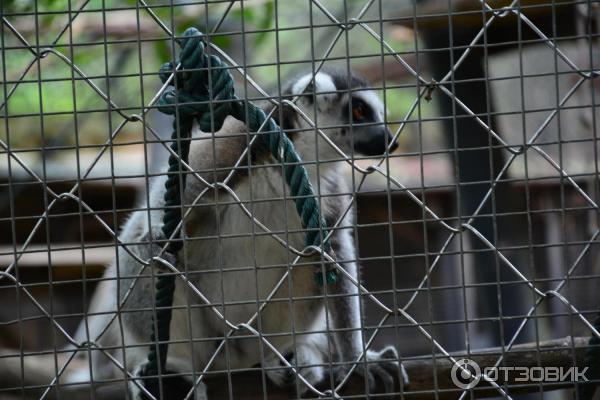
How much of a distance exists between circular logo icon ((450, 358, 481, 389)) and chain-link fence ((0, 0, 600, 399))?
0.02 metres

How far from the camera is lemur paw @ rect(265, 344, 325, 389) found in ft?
10.1

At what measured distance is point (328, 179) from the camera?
3834mm

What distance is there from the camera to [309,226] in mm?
2143

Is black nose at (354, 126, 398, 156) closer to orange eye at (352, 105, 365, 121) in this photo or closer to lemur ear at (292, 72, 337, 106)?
orange eye at (352, 105, 365, 121)

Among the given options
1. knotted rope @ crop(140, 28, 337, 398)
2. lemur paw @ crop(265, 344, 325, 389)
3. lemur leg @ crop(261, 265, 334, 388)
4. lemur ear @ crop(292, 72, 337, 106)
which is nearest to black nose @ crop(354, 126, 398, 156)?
lemur ear @ crop(292, 72, 337, 106)

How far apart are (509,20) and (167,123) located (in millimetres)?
3191

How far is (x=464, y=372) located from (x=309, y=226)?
596 millimetres

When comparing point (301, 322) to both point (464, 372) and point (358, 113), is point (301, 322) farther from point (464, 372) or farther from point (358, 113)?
point (464, 372)

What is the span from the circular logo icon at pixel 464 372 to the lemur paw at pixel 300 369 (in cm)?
54

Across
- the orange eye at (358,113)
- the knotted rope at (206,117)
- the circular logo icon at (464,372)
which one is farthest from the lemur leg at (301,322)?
the knotted rope at (206,117)

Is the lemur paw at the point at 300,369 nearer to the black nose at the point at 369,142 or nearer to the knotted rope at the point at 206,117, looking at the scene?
the knotted rope at the point at 206,117

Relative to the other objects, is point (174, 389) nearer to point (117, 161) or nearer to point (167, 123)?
point (167, 123)

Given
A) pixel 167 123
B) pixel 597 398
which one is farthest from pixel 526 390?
pixel 167 123

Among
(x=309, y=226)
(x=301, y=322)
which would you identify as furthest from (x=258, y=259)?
(x=309, y=226)
